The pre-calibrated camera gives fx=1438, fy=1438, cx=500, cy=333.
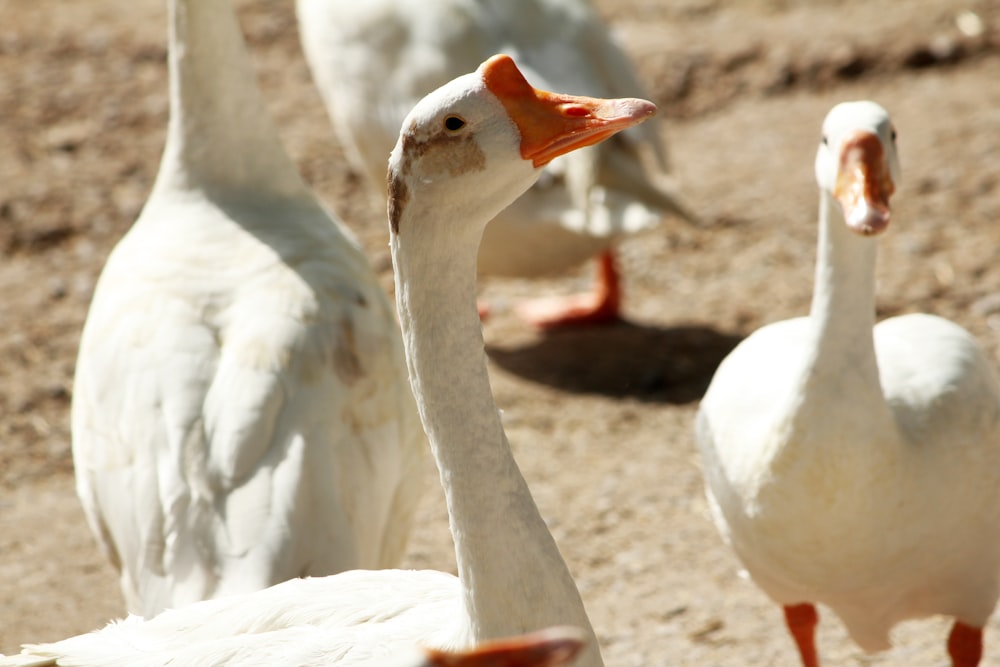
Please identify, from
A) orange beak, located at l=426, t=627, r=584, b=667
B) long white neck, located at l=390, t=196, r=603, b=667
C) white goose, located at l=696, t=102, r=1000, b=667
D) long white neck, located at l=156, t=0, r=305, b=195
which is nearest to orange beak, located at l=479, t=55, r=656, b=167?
long white neck, located at l=390, t=196, r=603, b=667

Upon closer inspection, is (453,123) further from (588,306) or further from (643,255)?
(643,255)

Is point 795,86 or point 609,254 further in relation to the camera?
point 795,86

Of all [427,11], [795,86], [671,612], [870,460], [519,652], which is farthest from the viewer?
[795,86]

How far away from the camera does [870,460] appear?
364 centimetres

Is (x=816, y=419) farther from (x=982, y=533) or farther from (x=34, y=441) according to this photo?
(x=34, y=441)

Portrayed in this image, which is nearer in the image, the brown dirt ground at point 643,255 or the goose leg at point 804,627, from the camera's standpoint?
the goose leg at point 804,627

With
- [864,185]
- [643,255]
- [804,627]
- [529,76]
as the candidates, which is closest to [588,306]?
[643,255]

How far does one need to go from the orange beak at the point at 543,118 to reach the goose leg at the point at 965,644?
2.06 meters

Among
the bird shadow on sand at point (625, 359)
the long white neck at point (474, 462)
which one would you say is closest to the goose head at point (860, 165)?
the long white neck at point (474, 462)

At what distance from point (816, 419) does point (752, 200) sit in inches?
152

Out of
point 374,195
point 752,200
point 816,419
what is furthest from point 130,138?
point 816,419

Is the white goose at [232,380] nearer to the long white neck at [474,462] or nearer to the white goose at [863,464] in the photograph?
the long white neck at [474,462]

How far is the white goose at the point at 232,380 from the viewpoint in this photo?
350 cm

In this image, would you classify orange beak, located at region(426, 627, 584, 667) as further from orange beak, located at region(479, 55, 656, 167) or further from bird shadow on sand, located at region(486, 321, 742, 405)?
bird shadow on sand, located at region(486, 321, 742, 405)
